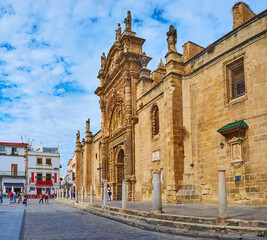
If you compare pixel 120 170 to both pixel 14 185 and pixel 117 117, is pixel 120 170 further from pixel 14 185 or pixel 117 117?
pixel 14 185

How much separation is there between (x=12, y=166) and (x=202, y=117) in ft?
165

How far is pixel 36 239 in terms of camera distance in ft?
22.7

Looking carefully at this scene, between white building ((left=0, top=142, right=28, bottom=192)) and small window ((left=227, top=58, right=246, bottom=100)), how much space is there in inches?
1946

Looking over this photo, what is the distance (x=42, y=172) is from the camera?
2327 inches

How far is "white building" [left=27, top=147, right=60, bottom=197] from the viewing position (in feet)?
187

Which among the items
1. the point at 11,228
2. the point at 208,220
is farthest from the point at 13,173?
the point at 208,220

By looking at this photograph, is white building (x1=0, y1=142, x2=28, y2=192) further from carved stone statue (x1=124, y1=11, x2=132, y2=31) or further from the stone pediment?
carved stone statue (x1=124, y1=11, x2=132, y2=31)

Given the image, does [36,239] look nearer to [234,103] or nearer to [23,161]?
[234,103]

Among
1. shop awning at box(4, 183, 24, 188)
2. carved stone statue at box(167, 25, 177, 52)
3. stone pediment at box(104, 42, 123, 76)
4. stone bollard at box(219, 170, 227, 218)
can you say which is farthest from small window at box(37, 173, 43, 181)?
stone bollard at box(219, 170, 227, 218)

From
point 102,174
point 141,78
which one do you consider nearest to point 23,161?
point 102,174

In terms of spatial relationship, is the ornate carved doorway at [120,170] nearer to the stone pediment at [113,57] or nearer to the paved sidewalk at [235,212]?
the stone pediment at [113,57]

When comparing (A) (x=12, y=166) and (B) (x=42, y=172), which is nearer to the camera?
(A) (x=12, y=166)

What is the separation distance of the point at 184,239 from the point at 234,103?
6.75 metres

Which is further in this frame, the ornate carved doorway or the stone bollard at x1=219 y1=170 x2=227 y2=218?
the ornate carved doorway
